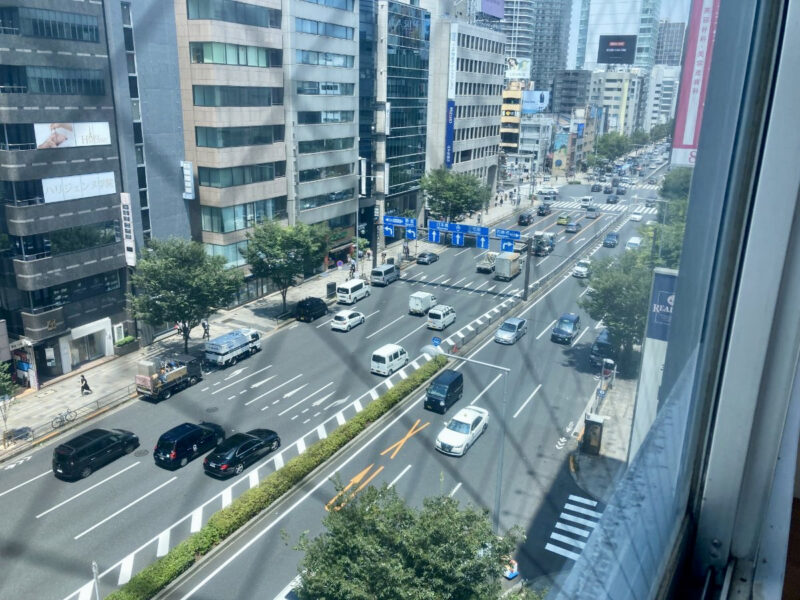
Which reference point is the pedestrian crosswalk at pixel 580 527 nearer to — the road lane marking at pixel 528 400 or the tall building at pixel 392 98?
the road lane marking at pixel 528 400

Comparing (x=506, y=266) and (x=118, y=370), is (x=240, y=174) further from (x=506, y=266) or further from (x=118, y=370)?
(x=506, y=266)

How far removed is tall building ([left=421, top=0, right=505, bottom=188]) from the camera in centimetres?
986

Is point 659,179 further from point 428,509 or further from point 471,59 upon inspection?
point 471,59

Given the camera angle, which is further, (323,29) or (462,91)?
(462,91)

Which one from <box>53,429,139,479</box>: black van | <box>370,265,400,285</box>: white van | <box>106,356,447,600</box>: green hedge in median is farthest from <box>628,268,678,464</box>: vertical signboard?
<box>370,265,400,285</box>: white van

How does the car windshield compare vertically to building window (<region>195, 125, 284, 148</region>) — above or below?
below

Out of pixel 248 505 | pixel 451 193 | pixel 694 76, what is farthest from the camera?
pixel 451 193

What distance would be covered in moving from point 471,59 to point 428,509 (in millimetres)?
9445

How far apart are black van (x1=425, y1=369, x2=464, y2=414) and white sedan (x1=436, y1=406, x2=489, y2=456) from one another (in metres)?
0.23

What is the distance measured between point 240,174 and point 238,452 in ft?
11.7

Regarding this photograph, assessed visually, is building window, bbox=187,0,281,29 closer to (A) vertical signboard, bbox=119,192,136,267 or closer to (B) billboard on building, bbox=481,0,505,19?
(A) vertical signboard, bbox=119,192,136,267

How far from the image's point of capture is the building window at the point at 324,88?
280 inches

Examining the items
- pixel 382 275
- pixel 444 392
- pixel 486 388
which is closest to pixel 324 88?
pixel 382 275

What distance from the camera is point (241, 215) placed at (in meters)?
6.68
